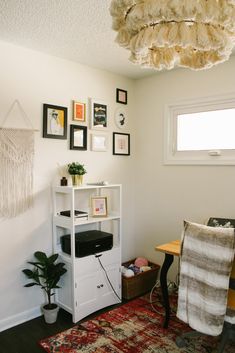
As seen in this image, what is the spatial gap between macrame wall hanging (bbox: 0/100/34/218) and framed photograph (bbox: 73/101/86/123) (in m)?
0.51

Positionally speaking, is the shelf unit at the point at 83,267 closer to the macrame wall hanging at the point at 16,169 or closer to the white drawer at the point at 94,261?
the white drawer at the point at 94,261

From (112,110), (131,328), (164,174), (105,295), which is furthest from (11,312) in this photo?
(112,110)

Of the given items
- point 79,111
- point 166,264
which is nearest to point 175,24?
point 166,264

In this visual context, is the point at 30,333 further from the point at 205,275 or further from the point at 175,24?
the point at 175,24

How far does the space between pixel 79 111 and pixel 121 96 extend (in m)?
0.67

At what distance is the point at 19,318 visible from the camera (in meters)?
2.49

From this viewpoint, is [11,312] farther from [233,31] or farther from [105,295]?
[233,31]

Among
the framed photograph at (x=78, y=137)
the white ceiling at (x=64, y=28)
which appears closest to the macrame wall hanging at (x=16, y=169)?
the framed photograph at (x=78, y=137)

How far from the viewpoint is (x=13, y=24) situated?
2.06 m

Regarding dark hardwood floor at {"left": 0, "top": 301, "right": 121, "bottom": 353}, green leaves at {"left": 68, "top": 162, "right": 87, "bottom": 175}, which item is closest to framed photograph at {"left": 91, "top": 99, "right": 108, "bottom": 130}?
green leaves at {"left": 68, "top": 162, "right": 87, "bottom": 175}

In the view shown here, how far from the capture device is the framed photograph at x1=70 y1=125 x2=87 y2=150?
9.33 feet

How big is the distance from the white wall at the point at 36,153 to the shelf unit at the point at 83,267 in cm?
13

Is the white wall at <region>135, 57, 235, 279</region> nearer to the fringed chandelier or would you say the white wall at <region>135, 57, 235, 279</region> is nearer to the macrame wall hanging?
the macrame wall hanging

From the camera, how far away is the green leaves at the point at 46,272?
246 cm
